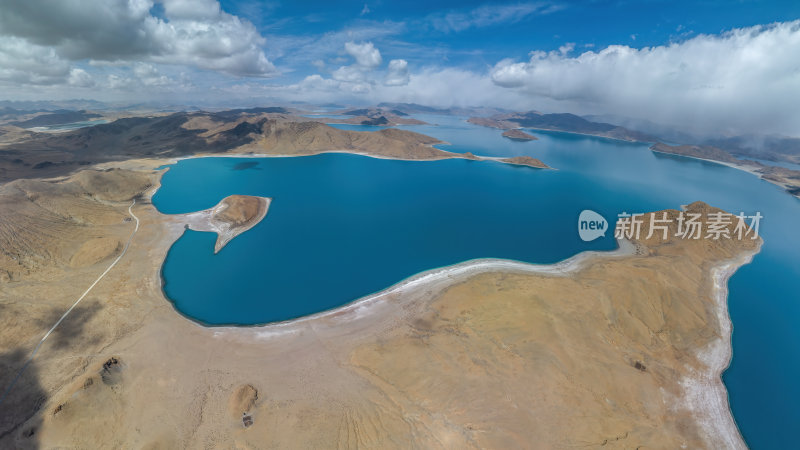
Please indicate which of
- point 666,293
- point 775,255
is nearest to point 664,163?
point 775,255

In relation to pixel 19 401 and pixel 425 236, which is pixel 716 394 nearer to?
pixel 425 236

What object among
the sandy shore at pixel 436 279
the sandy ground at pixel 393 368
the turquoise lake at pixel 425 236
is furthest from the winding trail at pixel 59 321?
the sandy shore at pixel 436 279

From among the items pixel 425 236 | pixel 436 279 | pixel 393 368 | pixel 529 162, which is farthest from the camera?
pixel 529 162

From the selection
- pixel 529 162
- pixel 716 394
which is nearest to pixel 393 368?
pixel 716 394

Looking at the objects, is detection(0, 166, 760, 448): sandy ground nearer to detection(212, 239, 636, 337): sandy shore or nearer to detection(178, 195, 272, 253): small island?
detection(212, 239, 636, 337): sandy shore

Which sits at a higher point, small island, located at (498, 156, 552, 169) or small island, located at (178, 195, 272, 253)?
small island, located at (498, 156, 552, 169)

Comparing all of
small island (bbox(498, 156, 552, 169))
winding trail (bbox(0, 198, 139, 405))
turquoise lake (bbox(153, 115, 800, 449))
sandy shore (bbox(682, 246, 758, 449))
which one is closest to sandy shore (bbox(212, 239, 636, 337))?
turquoise lake (bbox(153, 115, 800, 449))

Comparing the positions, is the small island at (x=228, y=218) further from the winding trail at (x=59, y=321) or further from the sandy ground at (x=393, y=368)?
the sandy ground at (x=393, y=368)
